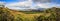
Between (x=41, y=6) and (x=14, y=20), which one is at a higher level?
(x=41, y=6)

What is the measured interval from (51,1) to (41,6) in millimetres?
164

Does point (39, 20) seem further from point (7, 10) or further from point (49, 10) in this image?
point (7, 10)

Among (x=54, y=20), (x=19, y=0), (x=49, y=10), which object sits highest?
(x=19, y=0)

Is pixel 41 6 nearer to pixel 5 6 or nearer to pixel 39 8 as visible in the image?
pixel 39 8

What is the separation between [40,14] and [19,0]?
1.21 ft

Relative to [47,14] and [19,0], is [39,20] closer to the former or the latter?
[47,14]

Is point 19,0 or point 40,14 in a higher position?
point 19,0

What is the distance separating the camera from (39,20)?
7.36 ft

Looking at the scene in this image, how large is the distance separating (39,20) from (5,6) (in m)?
0.54

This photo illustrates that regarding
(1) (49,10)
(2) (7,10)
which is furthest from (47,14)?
(2) (7,10)

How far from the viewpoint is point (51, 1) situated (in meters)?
2.27

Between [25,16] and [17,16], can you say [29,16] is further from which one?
[17,16]

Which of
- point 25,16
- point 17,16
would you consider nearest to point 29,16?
point 25,16

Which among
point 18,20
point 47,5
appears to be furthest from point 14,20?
point 47,5
